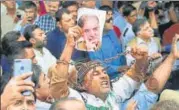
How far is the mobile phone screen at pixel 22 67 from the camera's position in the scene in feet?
9.17

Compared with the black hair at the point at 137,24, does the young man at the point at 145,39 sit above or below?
below

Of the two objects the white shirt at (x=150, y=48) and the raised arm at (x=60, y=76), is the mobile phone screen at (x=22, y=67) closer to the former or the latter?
the raised arm at (x=60, y=76)

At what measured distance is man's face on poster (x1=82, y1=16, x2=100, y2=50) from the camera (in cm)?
291

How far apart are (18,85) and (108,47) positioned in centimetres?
60

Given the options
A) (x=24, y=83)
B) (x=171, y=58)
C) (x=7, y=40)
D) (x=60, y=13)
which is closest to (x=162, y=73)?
(x=171, y=58)

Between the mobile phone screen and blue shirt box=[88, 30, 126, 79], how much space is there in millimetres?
381

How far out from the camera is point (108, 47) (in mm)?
2900

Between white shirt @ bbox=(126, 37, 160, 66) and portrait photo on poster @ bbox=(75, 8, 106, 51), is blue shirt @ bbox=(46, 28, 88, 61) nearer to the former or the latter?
portrait photo on poster @ bbox=(75, 8, 106, 51)

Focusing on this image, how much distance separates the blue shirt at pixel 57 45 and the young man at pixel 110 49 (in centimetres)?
7

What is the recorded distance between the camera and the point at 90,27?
115 inches

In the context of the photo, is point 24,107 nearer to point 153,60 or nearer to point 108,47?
point 108,47

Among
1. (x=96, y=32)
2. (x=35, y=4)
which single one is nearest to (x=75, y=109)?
(x=96, y=32)

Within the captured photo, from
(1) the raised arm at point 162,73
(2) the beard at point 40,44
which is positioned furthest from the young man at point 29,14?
(1) the raised arm at point 162,73

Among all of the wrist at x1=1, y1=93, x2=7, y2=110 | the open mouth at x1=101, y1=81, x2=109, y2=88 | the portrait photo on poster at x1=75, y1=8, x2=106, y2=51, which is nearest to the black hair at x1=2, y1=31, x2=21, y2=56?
the wrist at x1=1, y1=93, x2=7, y2=110
